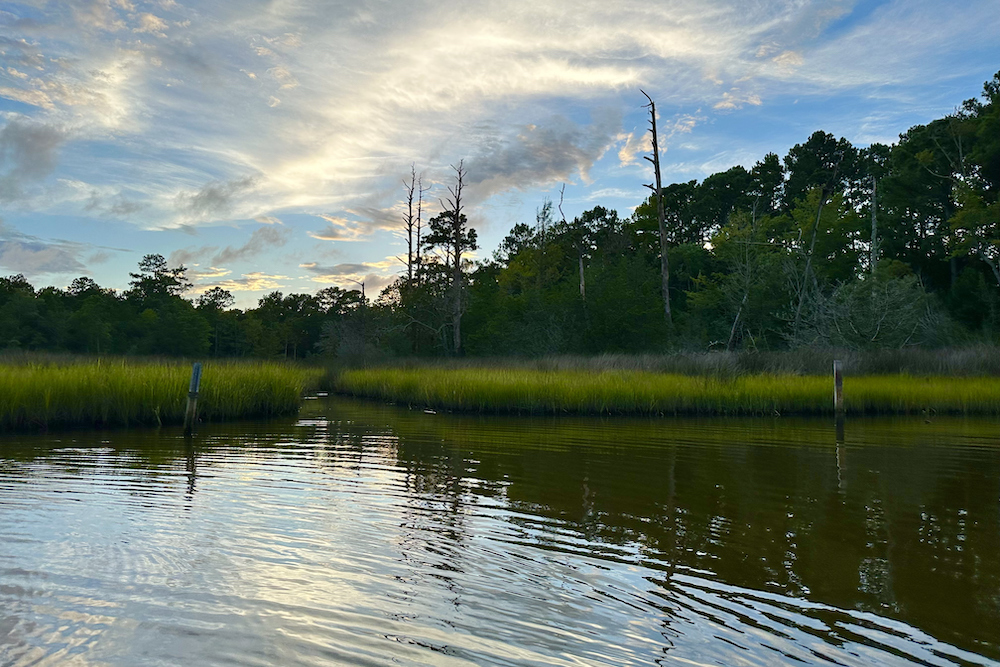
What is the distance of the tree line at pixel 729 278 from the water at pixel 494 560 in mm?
18407

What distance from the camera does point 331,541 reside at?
4398 millimetres

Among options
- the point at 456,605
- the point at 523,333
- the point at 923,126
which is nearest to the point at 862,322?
the point at 523,333

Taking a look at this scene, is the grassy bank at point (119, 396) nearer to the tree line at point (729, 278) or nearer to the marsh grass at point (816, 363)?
the marsh grass at point (816, 363)

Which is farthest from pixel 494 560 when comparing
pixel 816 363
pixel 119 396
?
pixel 816 363

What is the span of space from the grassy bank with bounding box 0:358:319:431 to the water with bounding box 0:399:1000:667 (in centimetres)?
273

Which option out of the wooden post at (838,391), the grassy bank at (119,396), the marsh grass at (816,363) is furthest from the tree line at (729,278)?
the grassy bank at (119,396)

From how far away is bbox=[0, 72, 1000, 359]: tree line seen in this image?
28406 mm

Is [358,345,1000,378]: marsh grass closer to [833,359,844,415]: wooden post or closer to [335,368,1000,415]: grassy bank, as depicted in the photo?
[335,368,1000,415]: grassy bank

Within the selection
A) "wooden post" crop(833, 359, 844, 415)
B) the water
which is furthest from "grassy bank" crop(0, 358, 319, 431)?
"wooden post" crop(833, 359, 844, 415)

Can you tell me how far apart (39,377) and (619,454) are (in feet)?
33.1

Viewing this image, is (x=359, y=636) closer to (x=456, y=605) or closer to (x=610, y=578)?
(x=456, y=605)

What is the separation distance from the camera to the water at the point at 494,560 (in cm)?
282

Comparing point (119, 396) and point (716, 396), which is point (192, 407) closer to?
point (119, 396)

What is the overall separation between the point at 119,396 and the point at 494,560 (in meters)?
10.1
